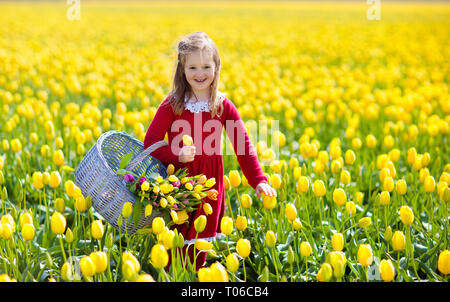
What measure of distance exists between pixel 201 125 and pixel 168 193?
456mm

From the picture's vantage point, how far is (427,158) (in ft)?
10.6

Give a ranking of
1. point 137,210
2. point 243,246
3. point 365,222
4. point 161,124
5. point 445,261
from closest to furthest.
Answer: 1. point 445,261
2. point 243,246
3. point 137,210
4. point 365,222
5. point 161,124

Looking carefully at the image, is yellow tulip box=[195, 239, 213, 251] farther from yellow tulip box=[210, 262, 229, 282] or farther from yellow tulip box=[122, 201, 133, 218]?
yellow tulip box=[210, 262, 229, 282]

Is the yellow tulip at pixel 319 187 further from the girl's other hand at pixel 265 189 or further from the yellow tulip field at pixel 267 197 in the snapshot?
the girl's other hand at pixel 265 189

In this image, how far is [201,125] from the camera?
275 centimetres

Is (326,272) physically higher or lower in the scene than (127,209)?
lower

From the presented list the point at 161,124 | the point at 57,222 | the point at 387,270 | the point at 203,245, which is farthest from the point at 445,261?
the point at 57,222

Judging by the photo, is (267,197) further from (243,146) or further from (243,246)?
(243,246)

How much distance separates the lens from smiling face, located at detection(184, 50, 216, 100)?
2663 mm

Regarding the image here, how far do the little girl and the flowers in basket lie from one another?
0.39 ft

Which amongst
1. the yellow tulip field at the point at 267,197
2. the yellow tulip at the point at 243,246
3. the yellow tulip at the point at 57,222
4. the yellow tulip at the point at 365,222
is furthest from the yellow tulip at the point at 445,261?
the yellow tulip at the point at 57,222

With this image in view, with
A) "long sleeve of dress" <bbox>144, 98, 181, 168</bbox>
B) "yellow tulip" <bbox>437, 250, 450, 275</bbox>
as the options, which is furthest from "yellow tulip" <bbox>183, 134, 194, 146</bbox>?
"yellow tulip" <bbox>437, 250, 450, 275</bbox>

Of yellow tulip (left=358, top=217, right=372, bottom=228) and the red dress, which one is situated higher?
the red dress
